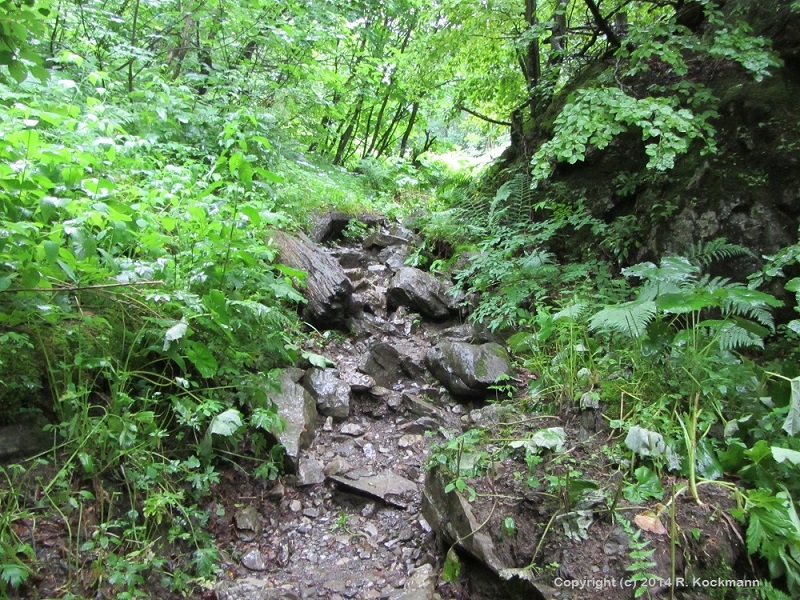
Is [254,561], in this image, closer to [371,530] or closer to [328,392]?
[371,530]

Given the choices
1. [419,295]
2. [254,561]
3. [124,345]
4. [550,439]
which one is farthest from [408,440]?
[124,345]

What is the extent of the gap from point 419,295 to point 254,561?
374cm

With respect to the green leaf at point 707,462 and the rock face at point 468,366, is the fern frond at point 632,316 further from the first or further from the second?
the rock face at point 468,366

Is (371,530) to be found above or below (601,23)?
below

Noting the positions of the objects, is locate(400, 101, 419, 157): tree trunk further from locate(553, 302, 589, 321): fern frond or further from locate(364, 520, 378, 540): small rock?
locate(364, 520, 378, 540): small rock

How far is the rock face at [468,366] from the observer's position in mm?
4523

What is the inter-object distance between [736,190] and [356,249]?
5.05 meters

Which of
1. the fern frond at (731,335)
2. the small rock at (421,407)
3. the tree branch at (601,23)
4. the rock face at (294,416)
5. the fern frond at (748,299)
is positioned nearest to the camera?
the fern frond at (748,299)

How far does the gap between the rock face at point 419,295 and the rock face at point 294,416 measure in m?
2.15

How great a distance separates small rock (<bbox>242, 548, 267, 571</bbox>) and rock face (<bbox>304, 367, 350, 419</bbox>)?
5.03ft

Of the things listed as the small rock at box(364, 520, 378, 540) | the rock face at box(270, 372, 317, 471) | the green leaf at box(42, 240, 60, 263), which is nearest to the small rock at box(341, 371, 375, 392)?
the rock face at box(270, 372, 317, 471)

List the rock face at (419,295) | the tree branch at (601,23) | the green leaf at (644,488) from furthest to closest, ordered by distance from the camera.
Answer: the rock face at (419,295), the tree branch at (601,23), the green leaf at (644,488)

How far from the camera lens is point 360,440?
13.8 ft

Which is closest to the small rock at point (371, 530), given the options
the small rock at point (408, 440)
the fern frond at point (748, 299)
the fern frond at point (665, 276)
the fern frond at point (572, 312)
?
the small rock at point (408, 440)
